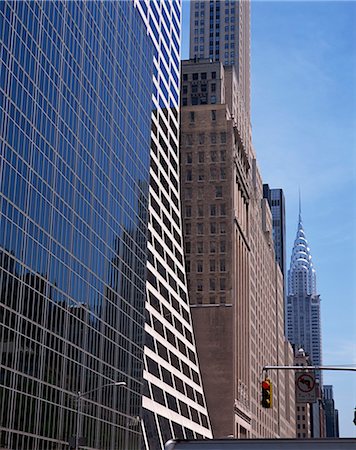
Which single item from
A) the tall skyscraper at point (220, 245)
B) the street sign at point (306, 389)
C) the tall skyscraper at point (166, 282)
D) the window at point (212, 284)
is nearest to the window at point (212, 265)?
the tall skyscraper at point (220, 245)

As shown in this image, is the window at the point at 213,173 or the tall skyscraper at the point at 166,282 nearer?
the tall skyscraper at the point at 166,282

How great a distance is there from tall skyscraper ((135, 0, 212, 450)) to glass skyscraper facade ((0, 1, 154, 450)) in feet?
29.0

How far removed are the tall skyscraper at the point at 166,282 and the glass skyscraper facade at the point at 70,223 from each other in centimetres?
885

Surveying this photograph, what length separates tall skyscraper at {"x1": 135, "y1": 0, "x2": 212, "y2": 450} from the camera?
99.6 meters

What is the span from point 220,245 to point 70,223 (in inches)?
3163

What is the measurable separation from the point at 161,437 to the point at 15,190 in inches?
1938

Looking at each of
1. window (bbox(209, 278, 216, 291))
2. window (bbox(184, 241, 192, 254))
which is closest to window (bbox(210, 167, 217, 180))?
window (bbox(184, 241, 192, 254))

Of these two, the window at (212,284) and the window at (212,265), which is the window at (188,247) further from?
the window at (212,284)

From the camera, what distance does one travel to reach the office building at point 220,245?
14162 cm

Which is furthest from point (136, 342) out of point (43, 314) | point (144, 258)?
point (43, 314)

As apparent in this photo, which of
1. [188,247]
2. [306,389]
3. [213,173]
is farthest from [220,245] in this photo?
[306,389]

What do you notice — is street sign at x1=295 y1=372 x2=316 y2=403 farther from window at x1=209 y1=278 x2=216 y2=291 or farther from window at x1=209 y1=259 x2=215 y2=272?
window at x1=209 y1=259 x2=215 y2=272

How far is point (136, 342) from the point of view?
89.2 meters

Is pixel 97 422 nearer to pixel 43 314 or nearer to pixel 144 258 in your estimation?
pixel 43 314
